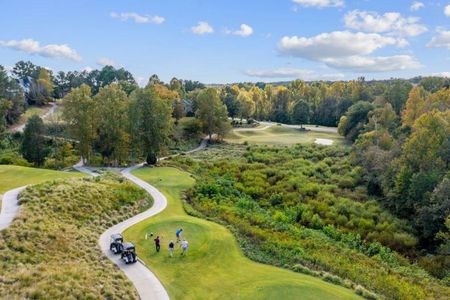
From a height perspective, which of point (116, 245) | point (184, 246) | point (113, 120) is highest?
point (113, 120)

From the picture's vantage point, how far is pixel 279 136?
91.6 metres

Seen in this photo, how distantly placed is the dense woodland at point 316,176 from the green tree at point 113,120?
0.15m

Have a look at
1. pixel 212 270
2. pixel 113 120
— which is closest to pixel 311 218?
pixel 212 270

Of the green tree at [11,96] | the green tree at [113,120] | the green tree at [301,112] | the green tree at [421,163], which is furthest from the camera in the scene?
the green tree at [301,112]

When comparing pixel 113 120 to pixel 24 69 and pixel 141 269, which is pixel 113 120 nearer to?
pixel 141 269

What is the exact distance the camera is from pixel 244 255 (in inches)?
1027

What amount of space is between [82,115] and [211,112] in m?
30.6

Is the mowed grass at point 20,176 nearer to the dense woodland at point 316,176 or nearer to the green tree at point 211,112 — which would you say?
the dense woodland at point 316,176

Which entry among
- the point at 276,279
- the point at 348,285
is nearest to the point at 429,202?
the point at 348,285

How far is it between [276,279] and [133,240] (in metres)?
11.2

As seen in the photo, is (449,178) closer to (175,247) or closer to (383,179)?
(383,179)

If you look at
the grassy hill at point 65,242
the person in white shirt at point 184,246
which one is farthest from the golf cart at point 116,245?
the person in white shirt at point 184,246

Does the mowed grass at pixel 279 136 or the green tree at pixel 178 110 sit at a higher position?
the green tree at pixel 178 110

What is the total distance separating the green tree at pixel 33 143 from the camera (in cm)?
5962
